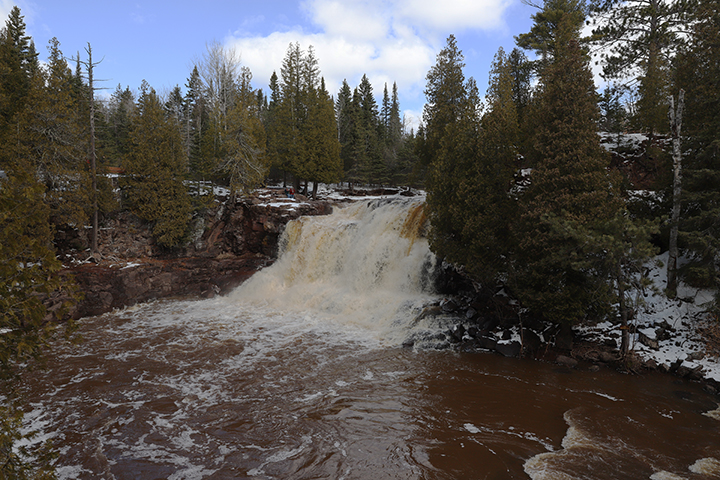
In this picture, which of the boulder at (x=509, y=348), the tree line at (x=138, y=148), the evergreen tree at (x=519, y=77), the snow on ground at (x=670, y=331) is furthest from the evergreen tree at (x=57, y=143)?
the evergreen tree at (x=519, y=77)

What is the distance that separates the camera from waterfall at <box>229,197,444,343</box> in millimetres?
15898

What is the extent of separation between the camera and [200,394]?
389 inches

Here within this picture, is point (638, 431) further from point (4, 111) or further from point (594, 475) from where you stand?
point (4, 111)

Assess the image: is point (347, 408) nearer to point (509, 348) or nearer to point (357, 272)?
point (509, 348)

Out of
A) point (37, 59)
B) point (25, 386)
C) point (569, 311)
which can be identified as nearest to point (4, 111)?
point (37, 59)

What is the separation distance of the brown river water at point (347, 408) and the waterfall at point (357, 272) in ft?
0.64

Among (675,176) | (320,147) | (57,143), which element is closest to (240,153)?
(320,147)

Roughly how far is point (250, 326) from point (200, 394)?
A: 19.3 ft

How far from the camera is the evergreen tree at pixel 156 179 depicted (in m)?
22.7

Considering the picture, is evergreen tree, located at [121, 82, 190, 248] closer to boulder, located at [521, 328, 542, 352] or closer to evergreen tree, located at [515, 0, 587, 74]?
boulder, located at [521, 328, 542, 352]

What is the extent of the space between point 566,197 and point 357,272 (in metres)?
10.1

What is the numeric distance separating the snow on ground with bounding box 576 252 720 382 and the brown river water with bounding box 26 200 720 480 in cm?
98

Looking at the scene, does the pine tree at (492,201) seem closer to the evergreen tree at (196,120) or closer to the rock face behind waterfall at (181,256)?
the rock face behind waterfall at (181,256)

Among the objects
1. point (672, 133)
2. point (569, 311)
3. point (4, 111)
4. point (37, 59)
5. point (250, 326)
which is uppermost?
point (37, 59)
